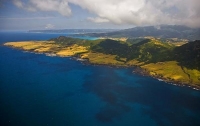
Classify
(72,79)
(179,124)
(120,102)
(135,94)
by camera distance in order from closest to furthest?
(179,124) < (120,102) < (135,94) < (72,79)

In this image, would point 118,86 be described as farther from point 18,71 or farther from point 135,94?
point 18,71

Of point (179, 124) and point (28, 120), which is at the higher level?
point (28, 120)

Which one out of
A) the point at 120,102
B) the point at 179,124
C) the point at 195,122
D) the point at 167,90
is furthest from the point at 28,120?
the point at 167,90

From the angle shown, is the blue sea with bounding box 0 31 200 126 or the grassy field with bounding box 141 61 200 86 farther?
the grassy field with bounding box 141 61 200 86

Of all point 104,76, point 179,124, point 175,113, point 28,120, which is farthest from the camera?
point 104,76

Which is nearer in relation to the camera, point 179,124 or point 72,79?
point 179,124

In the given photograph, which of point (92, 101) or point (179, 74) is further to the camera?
A: point (179, 74)

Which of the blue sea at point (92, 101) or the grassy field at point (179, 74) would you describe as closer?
the blue sea at point (92, 101)
